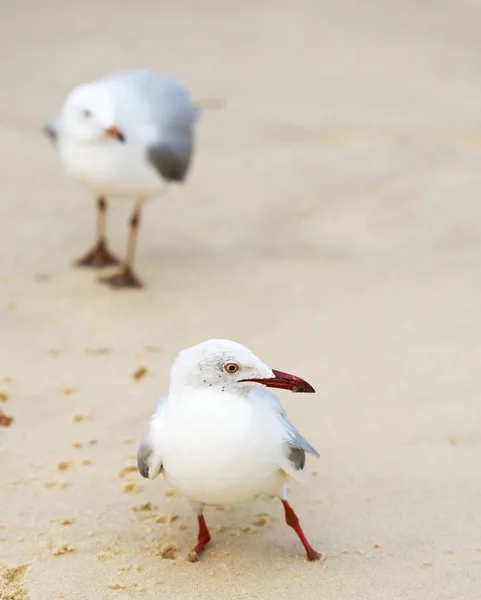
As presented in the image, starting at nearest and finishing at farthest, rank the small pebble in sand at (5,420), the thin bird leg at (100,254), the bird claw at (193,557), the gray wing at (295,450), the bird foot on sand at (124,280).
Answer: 1. the gray wing at (295,450)
2. the bird claw at (193,557)
3. the small pebble in sand at (5,420)
4. the bird foot on sand at (124,280)
5. the thin bird leg at (100,254)

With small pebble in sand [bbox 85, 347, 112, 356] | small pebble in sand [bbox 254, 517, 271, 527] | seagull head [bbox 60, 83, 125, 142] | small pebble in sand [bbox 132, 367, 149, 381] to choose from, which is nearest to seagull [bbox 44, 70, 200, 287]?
seagull head [bbox 60, 83, 125, 142]

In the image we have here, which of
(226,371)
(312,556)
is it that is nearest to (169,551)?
(312,556)

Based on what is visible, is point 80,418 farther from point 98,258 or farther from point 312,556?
point 98,258

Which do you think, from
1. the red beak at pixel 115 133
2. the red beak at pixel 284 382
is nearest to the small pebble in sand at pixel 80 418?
the red beak at pixel 284 382

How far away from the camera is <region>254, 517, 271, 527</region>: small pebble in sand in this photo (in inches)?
134

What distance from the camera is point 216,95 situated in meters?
10.9

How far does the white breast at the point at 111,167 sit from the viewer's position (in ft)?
18.7

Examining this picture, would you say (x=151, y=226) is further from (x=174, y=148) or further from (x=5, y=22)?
(x=5, y=22)

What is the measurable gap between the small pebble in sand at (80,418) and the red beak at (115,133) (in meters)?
1.96

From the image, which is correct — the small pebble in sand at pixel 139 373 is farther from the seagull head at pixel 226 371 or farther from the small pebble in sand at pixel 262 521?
the seagull head at pixel 226 371

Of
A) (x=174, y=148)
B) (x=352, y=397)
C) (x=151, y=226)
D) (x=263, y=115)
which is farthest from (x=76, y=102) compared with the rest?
(x=263, y=115)

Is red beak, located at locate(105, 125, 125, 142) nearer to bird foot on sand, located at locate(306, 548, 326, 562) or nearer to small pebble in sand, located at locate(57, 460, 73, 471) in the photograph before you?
small pebble in sand, located at locate(57, 460, 73, 471)

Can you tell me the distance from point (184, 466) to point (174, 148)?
3446mm

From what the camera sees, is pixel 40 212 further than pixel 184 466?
Yes
